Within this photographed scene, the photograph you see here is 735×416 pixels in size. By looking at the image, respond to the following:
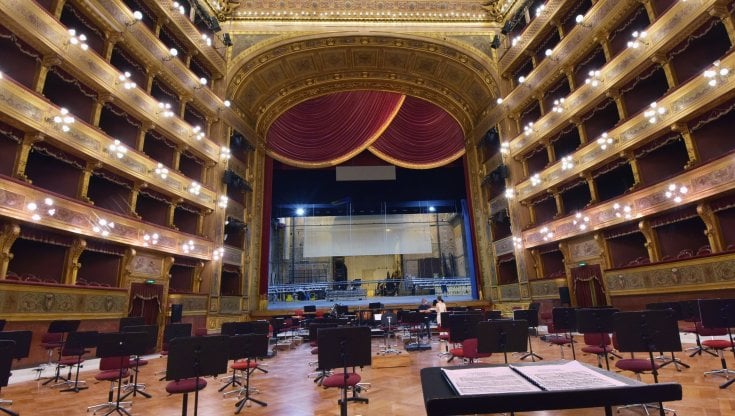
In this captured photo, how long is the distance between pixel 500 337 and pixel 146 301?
10.2 m

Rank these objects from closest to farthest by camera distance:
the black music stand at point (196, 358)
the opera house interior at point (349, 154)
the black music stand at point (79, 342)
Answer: the black music stand at point (196, 358)
the black music stand at point (79, 342)
the opera house interior at point (349, 154)

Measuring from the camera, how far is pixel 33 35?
27.7ft

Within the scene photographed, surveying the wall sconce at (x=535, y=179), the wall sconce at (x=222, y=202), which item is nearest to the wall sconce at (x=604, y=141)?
the wall sconce at (x=535, y=179)

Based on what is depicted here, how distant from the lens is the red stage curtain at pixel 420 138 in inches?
778

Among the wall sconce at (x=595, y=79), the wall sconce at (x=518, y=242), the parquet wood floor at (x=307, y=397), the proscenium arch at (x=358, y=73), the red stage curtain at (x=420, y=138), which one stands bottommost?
the parquet wood floor at (x=307, y=397)

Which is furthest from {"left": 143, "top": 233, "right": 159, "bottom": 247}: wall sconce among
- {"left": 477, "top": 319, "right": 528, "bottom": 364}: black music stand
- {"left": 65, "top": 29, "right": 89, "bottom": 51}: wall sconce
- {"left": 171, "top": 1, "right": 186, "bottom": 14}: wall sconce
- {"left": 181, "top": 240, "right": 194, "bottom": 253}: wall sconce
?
{"left": 477, "top": 319, "right": 528, "bottom": 364}: black music stand

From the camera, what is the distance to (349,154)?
1917cm

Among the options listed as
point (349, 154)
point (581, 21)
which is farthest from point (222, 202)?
point (581, 21)

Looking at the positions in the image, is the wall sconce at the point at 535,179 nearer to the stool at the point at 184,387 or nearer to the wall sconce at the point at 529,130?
the wall sconce at the point at 529,130

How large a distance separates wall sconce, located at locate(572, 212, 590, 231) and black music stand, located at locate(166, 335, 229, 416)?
37.2 feet

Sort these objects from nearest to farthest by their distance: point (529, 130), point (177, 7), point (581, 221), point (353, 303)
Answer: point (581, 221) < point (177, 7) < point (529, 130) < point (353, 303)

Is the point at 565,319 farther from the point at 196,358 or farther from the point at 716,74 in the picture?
the point at 716,74

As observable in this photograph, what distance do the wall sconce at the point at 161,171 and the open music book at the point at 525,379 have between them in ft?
40.7

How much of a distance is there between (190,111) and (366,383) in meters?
12.7
